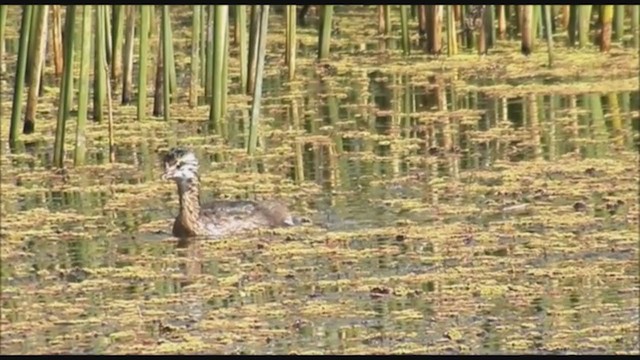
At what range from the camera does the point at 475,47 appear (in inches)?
484

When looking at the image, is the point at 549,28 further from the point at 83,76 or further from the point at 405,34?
the point at 83,76

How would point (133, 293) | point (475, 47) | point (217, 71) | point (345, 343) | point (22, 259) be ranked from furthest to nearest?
point (475, 47)
point (217, 71)
point (22, 259)
point (133, 293)
point (345, 343)

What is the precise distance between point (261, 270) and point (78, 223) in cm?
113

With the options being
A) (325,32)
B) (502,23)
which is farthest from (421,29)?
(325,32)

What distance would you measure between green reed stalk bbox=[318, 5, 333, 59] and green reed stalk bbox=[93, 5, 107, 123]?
4.95 ft

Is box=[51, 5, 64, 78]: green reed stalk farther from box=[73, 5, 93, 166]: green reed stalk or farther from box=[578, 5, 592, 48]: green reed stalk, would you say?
box=[578, 5, 592, 48]: green reed stalk

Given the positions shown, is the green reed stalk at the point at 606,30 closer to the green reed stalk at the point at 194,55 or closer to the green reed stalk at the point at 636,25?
the green reed stalk at the point at 636,25

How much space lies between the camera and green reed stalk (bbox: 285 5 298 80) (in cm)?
999

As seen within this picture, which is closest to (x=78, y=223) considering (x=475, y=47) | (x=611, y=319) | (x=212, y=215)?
(x=212, y=215)

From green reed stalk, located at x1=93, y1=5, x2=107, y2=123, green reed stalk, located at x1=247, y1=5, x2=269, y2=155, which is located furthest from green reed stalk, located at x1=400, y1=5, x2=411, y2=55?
green reed stalk, located at x1=247, y1=5, x2=269, y2=155

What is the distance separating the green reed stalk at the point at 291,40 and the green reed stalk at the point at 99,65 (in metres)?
0.98

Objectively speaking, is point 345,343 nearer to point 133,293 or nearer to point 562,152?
point 133,293

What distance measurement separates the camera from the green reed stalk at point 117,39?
9.37m

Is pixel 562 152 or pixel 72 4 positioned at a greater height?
pixel 72 4
